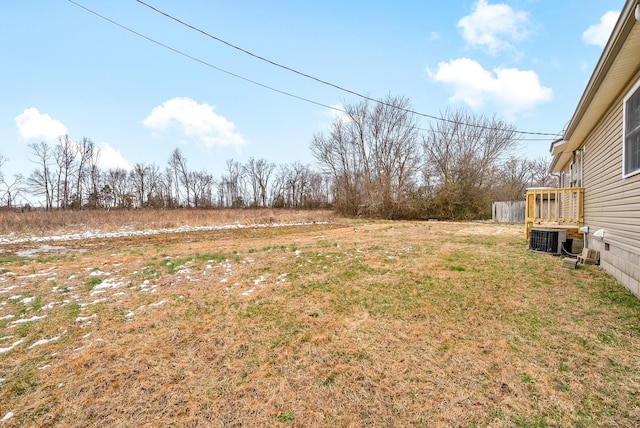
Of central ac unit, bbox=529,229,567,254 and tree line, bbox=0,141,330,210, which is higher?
tree line, bbox=0,141,330,210

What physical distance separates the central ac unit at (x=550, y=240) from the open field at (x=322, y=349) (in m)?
1.62

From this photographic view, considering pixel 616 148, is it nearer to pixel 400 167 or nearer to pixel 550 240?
pixel 550 240

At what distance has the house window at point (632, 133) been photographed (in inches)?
141

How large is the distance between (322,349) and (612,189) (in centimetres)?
548

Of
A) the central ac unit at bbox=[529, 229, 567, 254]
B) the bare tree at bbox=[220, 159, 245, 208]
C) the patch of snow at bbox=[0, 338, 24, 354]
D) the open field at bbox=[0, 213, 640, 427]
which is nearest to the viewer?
the open field at bbox=[0, 213, 640, 427]

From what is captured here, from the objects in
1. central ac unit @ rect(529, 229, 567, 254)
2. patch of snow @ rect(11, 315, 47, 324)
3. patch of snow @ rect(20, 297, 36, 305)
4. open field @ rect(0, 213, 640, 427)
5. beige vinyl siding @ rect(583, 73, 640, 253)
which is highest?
beige vinyl siding @ rect(583, 73, 640, 253)

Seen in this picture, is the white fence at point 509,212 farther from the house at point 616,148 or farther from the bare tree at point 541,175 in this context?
the bare tree at point 541,175

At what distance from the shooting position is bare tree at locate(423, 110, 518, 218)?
19859mm

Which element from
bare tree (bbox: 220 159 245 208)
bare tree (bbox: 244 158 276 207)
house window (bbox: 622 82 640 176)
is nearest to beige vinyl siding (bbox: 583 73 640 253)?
house window (bbox: 622 82 640 176)

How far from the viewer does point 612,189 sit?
180 inches

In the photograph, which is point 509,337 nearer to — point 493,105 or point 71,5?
point 71,5

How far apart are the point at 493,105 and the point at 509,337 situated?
24706mm

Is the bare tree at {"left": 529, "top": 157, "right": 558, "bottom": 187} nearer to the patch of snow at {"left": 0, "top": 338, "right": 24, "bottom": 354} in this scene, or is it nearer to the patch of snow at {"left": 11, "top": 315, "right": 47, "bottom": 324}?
the patch of snow at {"left": 11, "top": 315, "right": 47, "bottom": 324}

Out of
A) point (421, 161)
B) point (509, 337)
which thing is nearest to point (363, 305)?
point (509, 337)
